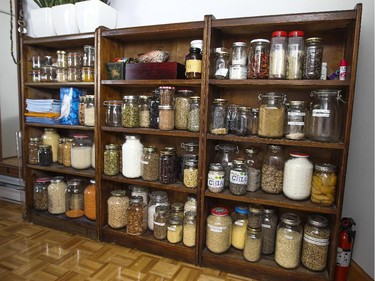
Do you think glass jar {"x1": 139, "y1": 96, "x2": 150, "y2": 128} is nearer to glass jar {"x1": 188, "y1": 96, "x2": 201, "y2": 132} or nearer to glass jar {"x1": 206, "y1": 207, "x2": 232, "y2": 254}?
glass jar {"x1": 188, "y1": 96, "x2": 201, "y2": 132}

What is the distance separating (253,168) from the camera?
1708 mm

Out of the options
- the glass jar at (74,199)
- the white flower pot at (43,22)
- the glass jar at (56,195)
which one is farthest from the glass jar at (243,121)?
the white flower pot at (43,22)

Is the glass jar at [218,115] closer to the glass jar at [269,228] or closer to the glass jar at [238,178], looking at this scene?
the glass jar at [238,178]

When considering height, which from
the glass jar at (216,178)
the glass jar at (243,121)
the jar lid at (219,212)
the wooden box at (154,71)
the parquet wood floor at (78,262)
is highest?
the wooden box at (154,71)

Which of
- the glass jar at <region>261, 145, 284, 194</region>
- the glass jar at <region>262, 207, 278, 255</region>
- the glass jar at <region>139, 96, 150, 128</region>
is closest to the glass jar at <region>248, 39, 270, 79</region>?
the glass jar at <region>261, 145, 284, 194</region>

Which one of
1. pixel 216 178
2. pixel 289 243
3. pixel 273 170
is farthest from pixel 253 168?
pixel 289 243

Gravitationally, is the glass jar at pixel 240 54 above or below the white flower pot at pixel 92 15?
below

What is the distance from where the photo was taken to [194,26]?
1609 millimetres

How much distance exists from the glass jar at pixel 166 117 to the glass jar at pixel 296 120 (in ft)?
2.39

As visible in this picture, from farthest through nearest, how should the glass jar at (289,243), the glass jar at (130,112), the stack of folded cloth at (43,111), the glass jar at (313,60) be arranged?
1. the stack of folded cloth at (43,111)
2. the glass jar at (130,112)
3. the glass jar at (289,243)
4. the glass jar at (313,60)

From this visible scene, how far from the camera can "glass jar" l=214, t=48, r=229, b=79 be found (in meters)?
1.62

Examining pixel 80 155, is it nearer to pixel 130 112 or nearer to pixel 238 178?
pixel 130 112

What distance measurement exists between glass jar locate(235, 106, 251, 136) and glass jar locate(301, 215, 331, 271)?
25.9 inches

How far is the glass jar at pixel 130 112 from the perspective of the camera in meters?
1.84
